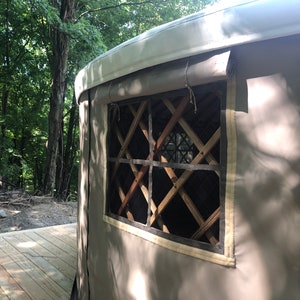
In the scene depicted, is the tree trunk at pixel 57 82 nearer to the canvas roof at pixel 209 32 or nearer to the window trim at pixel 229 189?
the canvas roof at pixel 209 32

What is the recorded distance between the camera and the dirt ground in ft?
16.1

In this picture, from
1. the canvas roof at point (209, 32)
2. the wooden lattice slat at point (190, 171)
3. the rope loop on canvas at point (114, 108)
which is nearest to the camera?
the canvas roof at point (209, 32)

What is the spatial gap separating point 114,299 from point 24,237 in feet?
8.71

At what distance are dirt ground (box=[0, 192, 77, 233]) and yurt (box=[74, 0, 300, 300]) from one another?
3.20 metres

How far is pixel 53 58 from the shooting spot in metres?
7.93

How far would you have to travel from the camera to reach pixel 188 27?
1440 millimetres

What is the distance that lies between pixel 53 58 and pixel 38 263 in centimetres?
579

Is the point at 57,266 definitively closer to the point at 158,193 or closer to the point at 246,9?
the point at 158,193

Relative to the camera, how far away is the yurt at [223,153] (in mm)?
1179

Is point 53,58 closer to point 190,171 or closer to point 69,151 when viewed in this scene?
point 69,151

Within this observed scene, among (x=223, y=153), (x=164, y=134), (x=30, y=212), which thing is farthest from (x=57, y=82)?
(x=223, y=153)

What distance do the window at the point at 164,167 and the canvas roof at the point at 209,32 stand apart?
0.18 metres

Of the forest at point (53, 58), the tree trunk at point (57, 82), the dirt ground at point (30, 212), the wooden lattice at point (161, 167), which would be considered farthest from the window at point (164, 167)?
the forest at point (53, 58)

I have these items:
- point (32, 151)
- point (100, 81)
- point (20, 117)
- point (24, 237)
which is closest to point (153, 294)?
point (100, 81)
